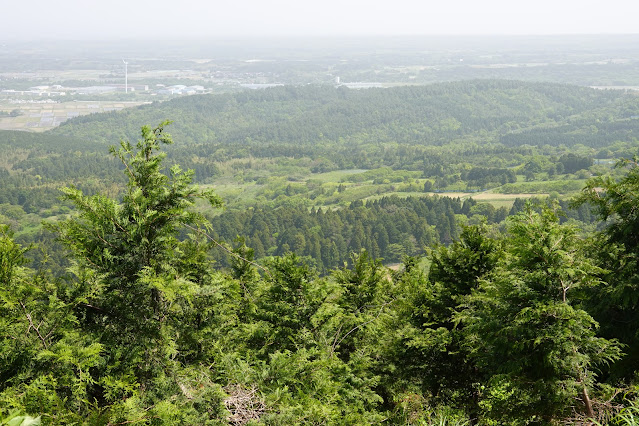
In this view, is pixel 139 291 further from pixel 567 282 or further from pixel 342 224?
pixel 342 224

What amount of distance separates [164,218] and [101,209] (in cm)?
129

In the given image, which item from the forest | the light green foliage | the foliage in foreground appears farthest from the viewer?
the light green foliage

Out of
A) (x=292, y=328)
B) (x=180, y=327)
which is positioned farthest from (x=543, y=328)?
(x=292, y=328)

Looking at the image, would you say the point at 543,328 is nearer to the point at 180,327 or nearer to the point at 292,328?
the point at 180,327

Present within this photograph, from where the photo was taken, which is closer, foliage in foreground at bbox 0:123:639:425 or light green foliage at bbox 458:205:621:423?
foliage in foreground at bbox 0:123:639:425

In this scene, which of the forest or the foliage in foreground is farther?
the forest

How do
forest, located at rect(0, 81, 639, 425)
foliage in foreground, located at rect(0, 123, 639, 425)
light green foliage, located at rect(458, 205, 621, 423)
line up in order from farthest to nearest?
light green foliage, located at rect(458, 205, 621, 423) → forest, located at rect(0, 81, 639, 425) → foliage in foreground, located at rect(0, 123, 639, 425)

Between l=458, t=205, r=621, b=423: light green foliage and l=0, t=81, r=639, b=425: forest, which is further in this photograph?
l=458, t=205, r=621, b=423: light green foliage

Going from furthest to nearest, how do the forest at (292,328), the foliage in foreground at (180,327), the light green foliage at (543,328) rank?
the light green foliage at (543,328), the forest at (292,328), the foliage in foreground at (180,327)

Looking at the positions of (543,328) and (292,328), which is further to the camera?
(292,328)

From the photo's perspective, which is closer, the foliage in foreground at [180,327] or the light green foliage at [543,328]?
the foliage in foreground at [180,327]

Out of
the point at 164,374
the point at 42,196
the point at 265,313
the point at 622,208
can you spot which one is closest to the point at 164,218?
the point at 164,374

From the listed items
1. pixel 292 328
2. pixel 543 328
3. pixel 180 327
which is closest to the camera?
pixel 543 328

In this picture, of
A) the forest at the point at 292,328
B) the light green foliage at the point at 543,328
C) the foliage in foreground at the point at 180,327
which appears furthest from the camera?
the light green foliage at the point at 543,328
